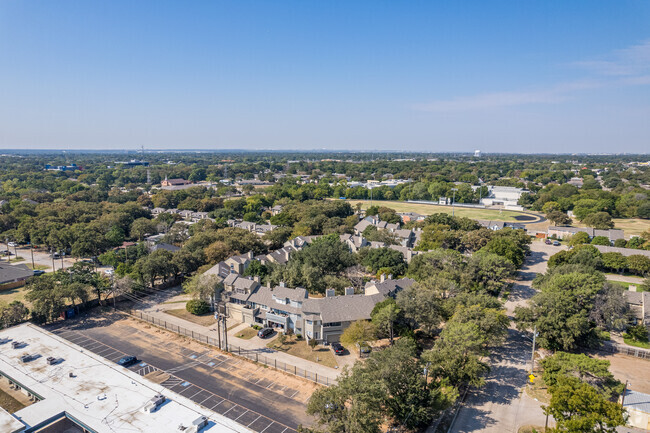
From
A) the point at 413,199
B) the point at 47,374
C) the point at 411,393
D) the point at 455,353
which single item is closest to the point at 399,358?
the point at 411,393

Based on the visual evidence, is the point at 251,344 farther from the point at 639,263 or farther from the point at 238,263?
the point at 639,263

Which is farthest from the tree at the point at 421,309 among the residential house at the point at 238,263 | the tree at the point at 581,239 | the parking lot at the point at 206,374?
the tree at the point at 581,239

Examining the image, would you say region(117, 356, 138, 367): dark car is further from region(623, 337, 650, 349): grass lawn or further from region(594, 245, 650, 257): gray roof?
region(594, 245, 650, 257): gray roof

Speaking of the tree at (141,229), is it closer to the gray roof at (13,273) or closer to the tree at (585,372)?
the gray roof at (13,273)

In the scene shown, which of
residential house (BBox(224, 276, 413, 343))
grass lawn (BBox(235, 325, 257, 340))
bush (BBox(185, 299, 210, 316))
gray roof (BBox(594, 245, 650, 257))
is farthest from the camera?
gray roof (BBox(594, 245, 650, 257))

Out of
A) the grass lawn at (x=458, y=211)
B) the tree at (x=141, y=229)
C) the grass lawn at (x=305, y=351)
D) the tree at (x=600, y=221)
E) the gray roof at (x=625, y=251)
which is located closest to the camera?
the grass lawn at (x=305, y=351)

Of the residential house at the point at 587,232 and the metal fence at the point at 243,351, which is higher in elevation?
the residential house at the point at 587,232

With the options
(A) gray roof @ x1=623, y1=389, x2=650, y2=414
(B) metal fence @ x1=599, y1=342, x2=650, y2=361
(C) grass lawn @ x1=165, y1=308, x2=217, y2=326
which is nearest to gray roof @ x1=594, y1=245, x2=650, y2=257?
(B) metal fence @ x1=599, y1=342, x2=650, y2=361
